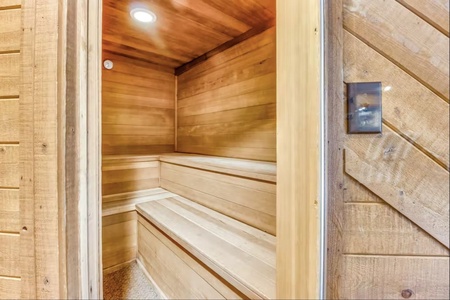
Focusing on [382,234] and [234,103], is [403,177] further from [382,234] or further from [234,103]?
[234,103]

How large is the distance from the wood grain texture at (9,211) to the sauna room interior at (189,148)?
61 centimetres

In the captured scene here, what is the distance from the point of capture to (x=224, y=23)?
1.59 metres

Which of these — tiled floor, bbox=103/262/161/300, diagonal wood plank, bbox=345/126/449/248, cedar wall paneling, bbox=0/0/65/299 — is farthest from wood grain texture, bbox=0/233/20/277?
diagonal wood plank, bbox=345/126/449/248

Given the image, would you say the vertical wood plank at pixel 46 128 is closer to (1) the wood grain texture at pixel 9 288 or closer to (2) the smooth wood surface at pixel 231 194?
(1) the wood grain texture at pixel 9 288

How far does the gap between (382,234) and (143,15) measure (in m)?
1.82

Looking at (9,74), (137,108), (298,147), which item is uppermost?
(137,108)

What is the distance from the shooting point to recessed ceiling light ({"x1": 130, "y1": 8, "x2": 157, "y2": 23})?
1.42 meters

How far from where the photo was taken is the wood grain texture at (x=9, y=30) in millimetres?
616

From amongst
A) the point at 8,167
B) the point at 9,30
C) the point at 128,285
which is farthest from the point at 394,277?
the point at 128,285

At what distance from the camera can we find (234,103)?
1.84 m

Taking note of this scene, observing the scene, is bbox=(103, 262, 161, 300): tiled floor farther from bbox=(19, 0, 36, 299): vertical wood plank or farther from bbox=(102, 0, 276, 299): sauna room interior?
bbox=(19, 0, 36, 299): vertical wood plank

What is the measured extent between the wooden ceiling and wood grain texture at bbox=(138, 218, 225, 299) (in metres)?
1.50

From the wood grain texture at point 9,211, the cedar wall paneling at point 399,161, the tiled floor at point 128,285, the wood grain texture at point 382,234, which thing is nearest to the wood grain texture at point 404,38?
the cedar wall paneling at point 399,161

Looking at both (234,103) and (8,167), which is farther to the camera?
(234,103)
